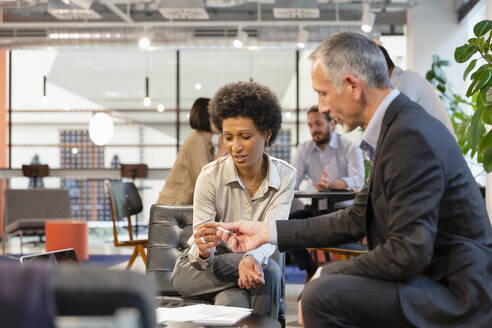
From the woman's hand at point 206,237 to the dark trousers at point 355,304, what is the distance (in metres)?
0.63

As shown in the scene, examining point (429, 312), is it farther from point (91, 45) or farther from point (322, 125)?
point (91, 45)

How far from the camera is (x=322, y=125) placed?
17.3ft

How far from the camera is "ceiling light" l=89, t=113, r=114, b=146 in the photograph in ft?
38.0

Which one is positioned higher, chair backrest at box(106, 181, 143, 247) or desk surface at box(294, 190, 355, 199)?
desk surface at box(294, 190, 355, 199)

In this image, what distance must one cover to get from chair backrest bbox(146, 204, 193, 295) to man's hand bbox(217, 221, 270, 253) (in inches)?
32.4

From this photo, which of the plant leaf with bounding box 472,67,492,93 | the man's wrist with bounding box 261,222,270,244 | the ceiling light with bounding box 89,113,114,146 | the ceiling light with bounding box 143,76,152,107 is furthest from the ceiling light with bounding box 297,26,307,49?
the man's wrist with bounding box 261,222,270,244

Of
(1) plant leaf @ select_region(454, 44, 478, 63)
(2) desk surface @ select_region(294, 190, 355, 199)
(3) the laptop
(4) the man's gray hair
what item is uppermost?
(1) plant leaf @ select_region(454, 44, 478, 63)

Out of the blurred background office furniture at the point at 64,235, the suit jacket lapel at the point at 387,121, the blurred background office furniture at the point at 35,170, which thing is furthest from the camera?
the blurred background office furniture at the point at 35,170

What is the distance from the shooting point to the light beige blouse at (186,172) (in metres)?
4.50

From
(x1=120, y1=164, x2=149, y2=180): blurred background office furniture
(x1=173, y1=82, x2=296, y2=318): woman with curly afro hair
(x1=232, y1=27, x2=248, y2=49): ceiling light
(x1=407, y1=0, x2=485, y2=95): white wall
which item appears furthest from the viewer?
(x1=232, y1=27, x2=248, y2=49): ceiling light

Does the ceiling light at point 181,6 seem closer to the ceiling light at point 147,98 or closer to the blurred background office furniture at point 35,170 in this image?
the ceiling light at point 147,98

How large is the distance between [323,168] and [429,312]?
428 cm

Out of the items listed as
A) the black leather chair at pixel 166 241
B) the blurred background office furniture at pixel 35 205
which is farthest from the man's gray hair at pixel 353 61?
the blurred background office furniture at pixel 35 205

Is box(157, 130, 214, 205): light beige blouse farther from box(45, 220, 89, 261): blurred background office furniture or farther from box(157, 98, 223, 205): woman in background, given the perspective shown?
box(45, 220, 89, 261): blurred background office furniture
